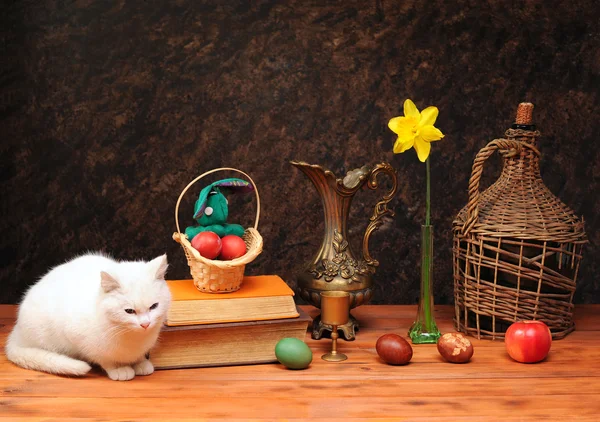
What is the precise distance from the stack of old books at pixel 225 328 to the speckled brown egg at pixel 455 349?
0.31 meters

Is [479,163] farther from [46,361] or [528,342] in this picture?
[46,361]

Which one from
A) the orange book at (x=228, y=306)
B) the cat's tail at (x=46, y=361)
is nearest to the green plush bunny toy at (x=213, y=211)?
the orange book at (x=228, y=306)

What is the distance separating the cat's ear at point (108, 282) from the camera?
4.48 feet

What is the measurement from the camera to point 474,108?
78.7 inches

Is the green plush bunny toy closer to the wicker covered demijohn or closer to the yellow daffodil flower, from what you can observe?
the yellow daffodil flower

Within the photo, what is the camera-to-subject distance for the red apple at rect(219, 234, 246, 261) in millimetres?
1580

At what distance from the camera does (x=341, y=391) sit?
1.36m

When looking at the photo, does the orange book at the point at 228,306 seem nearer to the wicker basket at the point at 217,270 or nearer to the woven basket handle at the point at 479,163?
the wicker basket at the point at 217,270

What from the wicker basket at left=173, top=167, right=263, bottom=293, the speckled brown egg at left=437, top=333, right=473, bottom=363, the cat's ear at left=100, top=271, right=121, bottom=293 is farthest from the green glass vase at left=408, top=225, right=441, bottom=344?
the cat's ear at left=100, top=271, right=121, bottom=293

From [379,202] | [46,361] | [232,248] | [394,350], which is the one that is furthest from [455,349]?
[46,361]

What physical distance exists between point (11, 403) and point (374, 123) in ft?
3.90

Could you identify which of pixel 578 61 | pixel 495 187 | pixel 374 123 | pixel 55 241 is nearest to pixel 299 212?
pixel 374 123

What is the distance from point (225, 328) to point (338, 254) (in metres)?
0.36

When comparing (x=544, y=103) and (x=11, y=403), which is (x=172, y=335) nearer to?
(x=11, y=403)
